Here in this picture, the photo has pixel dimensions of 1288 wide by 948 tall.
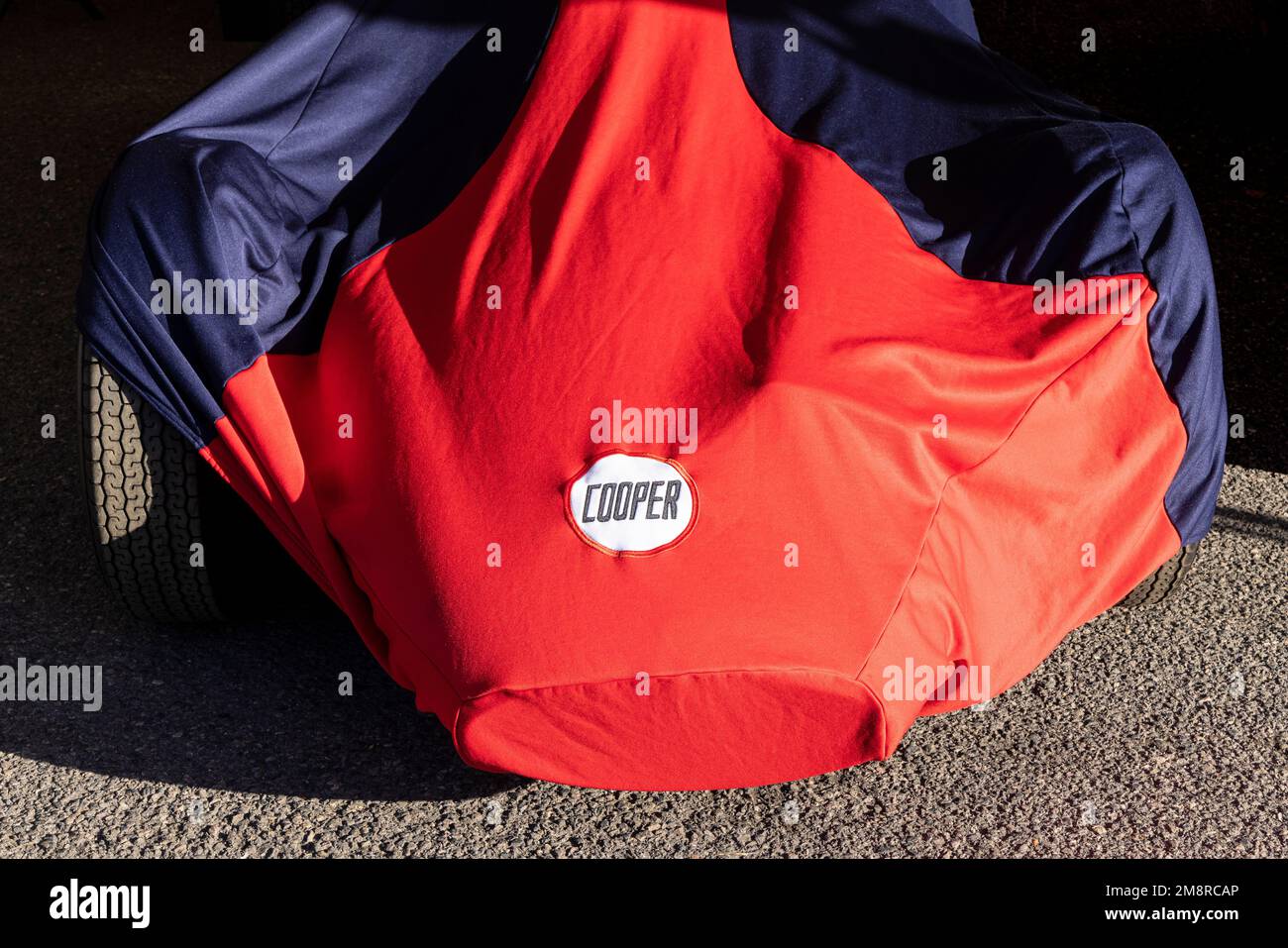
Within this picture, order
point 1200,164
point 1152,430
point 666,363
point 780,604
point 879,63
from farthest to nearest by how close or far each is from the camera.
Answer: point 1200,164 < point 879,63 < point 1152,430 < point 666,363 < point 780,604

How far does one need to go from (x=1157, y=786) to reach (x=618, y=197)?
1.36m

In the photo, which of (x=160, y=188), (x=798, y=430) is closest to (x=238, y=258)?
(x=160, y=188)

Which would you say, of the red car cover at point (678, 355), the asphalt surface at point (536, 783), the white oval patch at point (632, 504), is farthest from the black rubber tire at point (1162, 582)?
the white oval patch at point (632, 504)

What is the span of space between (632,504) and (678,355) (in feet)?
0.92

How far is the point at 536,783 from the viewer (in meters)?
2.26

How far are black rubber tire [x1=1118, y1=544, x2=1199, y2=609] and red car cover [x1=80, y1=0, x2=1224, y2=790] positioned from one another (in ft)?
0.80

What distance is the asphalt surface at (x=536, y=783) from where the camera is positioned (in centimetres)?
215

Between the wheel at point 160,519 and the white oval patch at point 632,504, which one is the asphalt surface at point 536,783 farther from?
the white oval patch at point 632,504

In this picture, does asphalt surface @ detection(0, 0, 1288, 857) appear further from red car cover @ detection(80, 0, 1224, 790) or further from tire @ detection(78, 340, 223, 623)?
red car cover @ detection(80, 0, 1224, 790)

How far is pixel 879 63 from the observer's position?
2.54 metres

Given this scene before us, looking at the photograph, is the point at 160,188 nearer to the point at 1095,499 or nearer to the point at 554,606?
the point at 554,606

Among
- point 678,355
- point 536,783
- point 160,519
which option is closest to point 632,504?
point 678,355

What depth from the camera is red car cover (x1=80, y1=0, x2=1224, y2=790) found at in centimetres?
185

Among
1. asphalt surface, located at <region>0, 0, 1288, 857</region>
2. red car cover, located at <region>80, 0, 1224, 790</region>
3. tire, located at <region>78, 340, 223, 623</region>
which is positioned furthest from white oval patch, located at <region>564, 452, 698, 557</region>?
tire, located at <region>78, 340, 223, 623</region>
